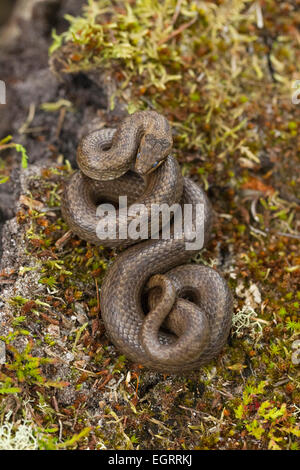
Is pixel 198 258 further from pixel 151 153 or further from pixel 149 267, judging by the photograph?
pixel 151 153

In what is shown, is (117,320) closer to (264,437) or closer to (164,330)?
(164,330)

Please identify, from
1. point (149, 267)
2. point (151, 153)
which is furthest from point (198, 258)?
point (151, 153)

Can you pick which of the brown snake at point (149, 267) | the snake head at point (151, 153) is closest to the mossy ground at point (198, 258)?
the brown snake at point (149, 267)

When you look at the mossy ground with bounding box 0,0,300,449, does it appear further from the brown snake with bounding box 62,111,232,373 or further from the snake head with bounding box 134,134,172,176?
the snake head with bounding box 134,134,172,176

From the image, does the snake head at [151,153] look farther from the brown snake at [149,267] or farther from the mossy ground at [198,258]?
the mossy ground at [198,258]

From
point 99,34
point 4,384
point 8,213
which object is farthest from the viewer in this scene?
point 99,34

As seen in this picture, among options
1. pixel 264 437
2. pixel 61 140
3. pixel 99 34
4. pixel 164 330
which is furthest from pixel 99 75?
pixel 264 437

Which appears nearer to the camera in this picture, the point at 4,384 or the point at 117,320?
the point at 4,384
